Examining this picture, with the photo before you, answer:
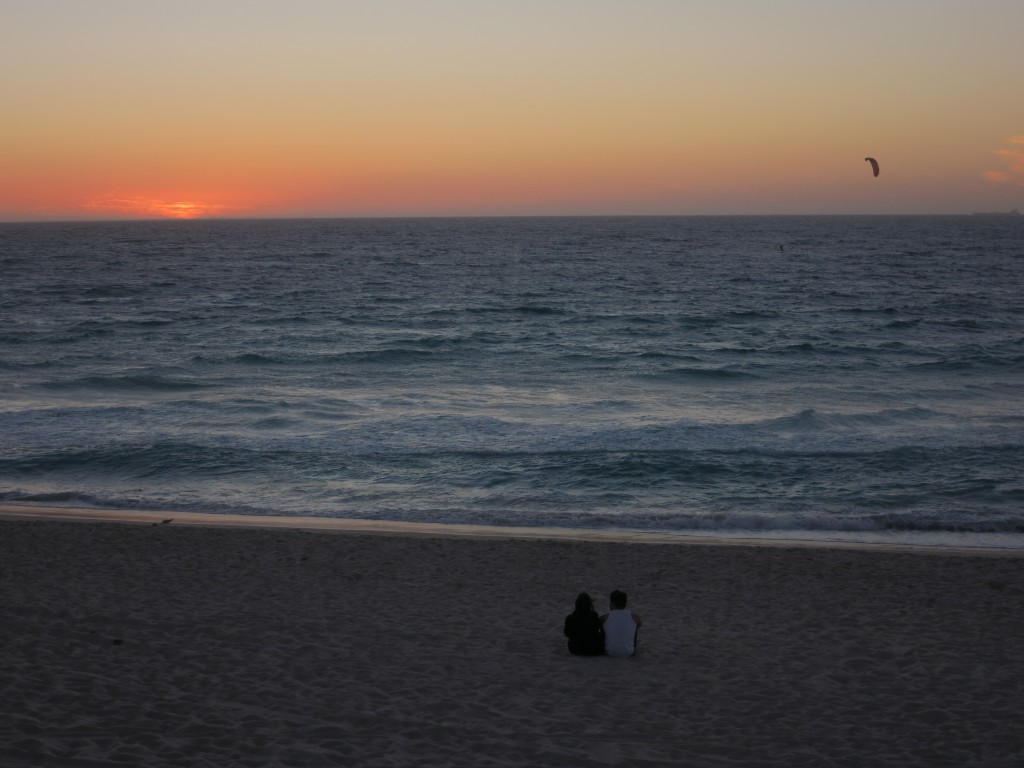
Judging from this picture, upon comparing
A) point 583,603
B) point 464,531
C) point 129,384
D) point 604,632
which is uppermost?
point 583,603

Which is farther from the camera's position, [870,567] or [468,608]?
[870,567]

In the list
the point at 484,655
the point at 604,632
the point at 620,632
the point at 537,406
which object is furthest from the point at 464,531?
the point at 537,406

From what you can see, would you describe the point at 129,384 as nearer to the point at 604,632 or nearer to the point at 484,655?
the point at 484,655

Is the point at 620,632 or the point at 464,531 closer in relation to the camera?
the point at 620,632

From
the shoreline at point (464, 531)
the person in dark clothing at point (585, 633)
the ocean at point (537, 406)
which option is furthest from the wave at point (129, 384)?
the person in dark clothing at point (585, 633)

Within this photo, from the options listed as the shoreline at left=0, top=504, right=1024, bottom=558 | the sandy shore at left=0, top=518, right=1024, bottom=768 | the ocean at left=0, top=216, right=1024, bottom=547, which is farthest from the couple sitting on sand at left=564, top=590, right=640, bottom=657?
the ocean at left=0, top=216, right=1024, bottom=547

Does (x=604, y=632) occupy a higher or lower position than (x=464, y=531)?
higher

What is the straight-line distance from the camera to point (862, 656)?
8969 millimetres

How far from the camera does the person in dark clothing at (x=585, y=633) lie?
29.2ft

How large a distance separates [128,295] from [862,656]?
183ft

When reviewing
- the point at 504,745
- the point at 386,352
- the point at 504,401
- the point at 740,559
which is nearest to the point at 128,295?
the point at 386,352

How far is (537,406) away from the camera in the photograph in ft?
82.9

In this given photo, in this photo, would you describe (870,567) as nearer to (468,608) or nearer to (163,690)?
(468,608)

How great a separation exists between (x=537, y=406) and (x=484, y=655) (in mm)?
16449
